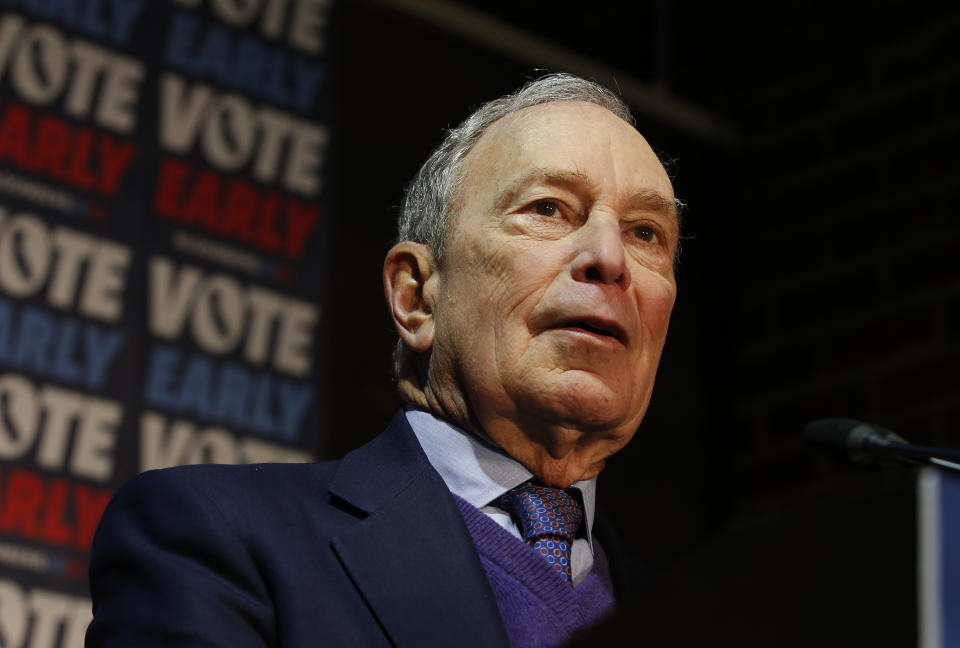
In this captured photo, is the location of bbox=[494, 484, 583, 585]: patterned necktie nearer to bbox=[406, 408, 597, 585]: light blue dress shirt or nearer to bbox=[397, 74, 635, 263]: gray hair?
bbox=[406, 408, 597, 585]: light blue dress shirt

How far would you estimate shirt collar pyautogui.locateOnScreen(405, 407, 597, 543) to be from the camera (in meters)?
1.58

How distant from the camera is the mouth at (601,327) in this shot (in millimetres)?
1621

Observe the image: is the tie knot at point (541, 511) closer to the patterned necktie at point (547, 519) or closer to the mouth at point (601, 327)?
the patterned necktie at point (547, 519)

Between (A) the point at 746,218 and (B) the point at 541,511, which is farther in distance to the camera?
(A) the point at 746,218

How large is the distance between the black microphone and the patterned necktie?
361mm

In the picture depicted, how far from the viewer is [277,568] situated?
136 cm

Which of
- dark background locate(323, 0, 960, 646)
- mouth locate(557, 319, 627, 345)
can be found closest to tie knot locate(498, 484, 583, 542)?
mouth locate(557, 319, 627, 345)

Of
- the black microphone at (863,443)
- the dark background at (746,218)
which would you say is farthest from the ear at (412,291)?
the dark background at (746,218)

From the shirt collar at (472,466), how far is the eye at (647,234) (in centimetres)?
30

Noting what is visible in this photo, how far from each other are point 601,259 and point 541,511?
0.28 m

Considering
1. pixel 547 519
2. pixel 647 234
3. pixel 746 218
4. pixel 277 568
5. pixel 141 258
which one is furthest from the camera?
pixel 746 218

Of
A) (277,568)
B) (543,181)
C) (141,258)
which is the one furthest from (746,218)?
(277,568)

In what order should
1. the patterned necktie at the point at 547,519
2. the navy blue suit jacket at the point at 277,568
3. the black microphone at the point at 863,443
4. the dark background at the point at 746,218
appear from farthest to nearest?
the dark background at the point at 746,218, the black microphone at the point at 863,443, the patterned necktie at the point at 547,519, the navy blue suit jacket at the point at 277,568

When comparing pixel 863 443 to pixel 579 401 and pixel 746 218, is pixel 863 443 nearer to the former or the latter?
pixel 579 401
